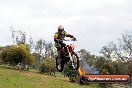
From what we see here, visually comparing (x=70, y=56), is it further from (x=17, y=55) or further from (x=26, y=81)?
(x=17, y=55)

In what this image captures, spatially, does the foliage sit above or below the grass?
above

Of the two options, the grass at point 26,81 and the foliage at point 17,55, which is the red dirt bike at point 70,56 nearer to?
the grass at point 26,81

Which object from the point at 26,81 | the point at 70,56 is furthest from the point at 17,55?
the point at 70,56

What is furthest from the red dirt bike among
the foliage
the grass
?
the foliage

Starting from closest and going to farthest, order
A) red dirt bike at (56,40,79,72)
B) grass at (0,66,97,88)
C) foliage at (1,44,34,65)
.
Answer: red dirt bike at (56,40,79,72), grass at (0,66,97,88), foliage at (1,44,34,65)

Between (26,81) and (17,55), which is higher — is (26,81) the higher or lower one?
the lower one

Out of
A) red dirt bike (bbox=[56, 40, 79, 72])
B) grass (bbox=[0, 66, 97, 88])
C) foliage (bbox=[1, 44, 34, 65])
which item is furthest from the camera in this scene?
foliage (bbox=[1, 44, 34, 65])

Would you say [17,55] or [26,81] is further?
[17,55]

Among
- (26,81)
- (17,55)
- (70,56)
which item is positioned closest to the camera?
(70,56)

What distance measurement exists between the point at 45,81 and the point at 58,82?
2046mm

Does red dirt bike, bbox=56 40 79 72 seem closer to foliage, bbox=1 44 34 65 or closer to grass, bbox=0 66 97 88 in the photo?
grass, bbox=0 66 97 88

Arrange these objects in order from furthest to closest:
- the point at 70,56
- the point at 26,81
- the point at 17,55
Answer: the point at 17,55
the point at 26,81
the point at 70,56

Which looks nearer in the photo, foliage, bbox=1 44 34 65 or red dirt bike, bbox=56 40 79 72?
red dirt bike, bbox=56 40 79 72

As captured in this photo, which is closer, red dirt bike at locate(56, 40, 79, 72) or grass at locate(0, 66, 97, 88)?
red dirt bike at locate(56, 40, 79, 72)
